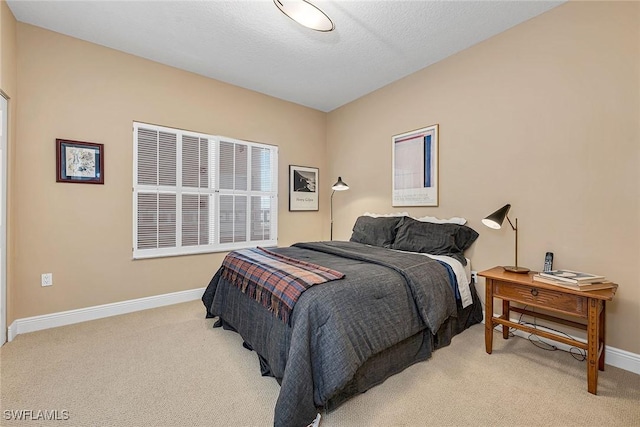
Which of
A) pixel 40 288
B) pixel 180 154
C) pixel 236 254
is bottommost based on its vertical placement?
pixel 40 288

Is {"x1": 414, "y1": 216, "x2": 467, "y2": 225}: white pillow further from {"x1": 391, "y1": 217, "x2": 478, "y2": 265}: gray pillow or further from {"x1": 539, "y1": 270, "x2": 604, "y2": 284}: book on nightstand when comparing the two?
{"x1": 539, "y1": 270, "x2": 604, "y2": 284}: book on nightstand

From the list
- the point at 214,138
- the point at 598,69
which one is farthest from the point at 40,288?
the point at 598,69

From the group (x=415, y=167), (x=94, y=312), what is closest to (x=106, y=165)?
(x=94, y=312)

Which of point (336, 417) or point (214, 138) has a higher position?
point (214, 138)

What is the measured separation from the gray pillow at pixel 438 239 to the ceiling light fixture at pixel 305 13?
2.06 meters

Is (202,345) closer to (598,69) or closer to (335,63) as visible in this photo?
(335,63)

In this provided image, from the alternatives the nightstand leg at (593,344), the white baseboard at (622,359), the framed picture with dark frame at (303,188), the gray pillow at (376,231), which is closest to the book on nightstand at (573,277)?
the nightstand leg at (593,344)

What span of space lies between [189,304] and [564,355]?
11.7 feet

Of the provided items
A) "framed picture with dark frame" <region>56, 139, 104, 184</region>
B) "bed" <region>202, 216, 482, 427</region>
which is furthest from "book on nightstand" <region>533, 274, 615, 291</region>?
"framed picture with dark frame" <region>56, 139, 104, 184</region>

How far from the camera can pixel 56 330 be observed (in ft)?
8.27

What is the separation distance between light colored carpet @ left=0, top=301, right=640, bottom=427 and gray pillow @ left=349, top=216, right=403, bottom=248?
1212 mm

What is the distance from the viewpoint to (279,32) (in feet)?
8.43

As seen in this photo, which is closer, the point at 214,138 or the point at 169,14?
the point at 169,14

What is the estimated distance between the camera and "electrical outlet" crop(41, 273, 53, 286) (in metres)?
2.57
